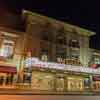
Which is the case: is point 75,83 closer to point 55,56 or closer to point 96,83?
point 96,83

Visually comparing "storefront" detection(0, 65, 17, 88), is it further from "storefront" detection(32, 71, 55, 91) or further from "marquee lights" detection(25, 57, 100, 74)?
"storefront" detection(32, 71, 55, 91)

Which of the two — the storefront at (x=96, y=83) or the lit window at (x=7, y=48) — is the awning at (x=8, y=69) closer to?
the lit window at (x=7, y=48)

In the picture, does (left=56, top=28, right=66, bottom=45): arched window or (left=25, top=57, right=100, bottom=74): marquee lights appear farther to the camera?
(left=56, top=28, right=66, bottom=45): arched window

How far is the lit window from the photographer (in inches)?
276

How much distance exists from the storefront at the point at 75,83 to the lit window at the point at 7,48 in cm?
273

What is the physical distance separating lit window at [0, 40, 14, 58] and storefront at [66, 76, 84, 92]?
2731 mm

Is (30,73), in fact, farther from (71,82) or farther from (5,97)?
(5,97)

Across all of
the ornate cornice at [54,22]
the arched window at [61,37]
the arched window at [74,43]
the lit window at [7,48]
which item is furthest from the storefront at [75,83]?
the lit window at [7,48]

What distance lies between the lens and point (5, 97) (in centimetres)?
400

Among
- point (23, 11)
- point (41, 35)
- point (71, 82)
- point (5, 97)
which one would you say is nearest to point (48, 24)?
point (41, 35)

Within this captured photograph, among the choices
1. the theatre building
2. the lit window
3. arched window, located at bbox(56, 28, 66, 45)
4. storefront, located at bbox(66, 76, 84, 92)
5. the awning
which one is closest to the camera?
the awning

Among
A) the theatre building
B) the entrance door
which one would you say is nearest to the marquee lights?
the theatre building

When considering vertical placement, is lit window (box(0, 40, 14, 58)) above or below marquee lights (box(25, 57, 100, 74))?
above

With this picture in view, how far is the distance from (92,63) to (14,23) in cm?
414
